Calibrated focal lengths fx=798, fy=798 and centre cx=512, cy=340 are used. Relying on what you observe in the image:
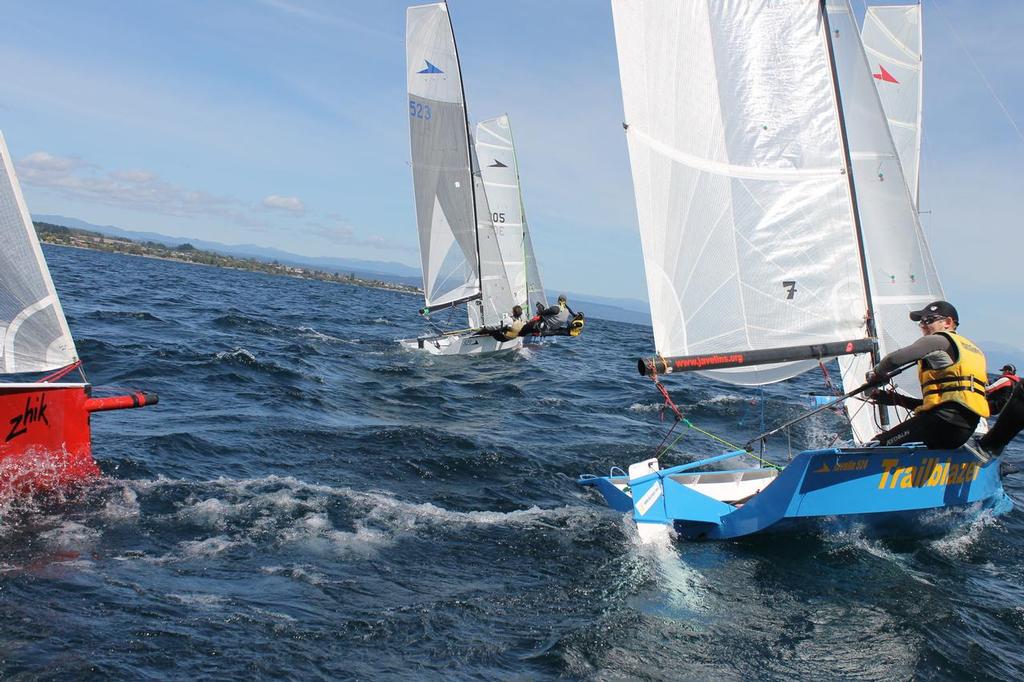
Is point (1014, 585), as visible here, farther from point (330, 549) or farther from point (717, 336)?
point (330, 549)

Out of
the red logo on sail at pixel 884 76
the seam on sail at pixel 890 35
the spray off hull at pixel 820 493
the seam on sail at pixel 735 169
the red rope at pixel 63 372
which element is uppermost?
the seam on sail at pixel 890 35

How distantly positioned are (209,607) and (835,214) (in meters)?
6.68

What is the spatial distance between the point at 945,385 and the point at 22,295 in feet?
28.2

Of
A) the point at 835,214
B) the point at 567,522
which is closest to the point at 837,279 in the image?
the point at 835,214

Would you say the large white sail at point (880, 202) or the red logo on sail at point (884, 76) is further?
the red logo on sail at point (884, 76)

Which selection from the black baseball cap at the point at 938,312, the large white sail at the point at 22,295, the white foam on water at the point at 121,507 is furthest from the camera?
the black baseball cap at the point at 938,312

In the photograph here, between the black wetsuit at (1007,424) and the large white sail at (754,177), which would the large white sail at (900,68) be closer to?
Result: the black wetsuit at (1007,424)

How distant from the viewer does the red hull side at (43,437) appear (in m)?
7.06

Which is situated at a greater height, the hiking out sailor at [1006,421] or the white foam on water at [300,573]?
the hiking out sailor at [1006,421]

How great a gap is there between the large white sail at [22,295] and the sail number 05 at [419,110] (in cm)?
1613

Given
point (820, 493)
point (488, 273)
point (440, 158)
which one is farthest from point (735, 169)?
point (488, 273)

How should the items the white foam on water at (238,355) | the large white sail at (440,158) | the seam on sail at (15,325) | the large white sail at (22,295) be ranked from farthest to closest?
the large white sail at (440,158) → the white foam on water at (238,355) → the seam on sail at (15,325) → the large white sail at (22,295)

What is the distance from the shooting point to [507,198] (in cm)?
2723

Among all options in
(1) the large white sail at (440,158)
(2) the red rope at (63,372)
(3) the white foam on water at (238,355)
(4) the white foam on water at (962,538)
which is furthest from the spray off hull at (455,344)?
(4) the white foam on water at (962,538)
